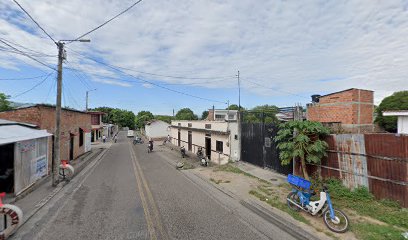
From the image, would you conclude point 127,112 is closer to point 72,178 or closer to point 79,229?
point 72,178

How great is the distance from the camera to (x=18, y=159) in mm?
9703

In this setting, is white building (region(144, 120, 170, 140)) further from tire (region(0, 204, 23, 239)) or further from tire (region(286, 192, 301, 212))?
tire (region(0, 204, 23, 239))

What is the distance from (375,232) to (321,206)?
1.31 meters

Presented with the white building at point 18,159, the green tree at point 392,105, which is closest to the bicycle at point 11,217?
the white building at point 18,159

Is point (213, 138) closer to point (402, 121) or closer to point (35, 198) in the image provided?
point (402, 121)

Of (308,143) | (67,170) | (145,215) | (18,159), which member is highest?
(308,143)

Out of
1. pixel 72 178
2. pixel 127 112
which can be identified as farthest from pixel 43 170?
pixel 127 112

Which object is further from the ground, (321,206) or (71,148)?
(71,148)

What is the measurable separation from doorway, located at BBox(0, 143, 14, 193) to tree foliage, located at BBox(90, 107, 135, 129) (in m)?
80.9

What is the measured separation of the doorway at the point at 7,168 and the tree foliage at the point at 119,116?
265 ft

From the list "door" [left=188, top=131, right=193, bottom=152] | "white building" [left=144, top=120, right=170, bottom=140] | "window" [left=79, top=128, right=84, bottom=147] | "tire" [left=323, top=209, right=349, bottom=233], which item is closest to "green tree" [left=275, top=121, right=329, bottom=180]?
"tire" [left=323, top=209, right=349, bottom=233]

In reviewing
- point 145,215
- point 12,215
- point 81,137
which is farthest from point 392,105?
point 81,137

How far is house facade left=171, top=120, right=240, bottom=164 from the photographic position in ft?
54.4

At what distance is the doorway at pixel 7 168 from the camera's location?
31.8ft
